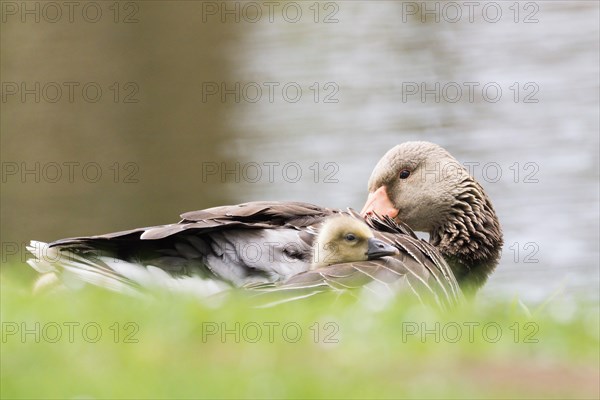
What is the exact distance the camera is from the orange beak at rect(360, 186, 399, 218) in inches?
317

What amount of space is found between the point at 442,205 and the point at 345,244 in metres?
1.76

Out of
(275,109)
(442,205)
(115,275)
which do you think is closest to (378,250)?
(115,275)

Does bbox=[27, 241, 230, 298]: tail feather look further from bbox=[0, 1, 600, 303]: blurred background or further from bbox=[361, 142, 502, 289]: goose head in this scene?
bbox=[0, 1, 600, 303]: blurred background

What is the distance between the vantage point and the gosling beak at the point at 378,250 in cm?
632

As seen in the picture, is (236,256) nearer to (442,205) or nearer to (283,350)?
(283,350)

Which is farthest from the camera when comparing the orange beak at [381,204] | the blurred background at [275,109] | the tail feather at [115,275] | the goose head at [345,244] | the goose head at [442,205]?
the blurred background at [275,109]

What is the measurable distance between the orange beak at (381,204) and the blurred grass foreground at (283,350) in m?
2.29

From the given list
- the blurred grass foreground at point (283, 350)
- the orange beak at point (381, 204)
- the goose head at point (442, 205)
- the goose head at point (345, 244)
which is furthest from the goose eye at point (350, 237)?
the orange beak at point (381, 204)

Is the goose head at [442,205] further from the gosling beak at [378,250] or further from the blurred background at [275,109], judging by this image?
the blurred background at [275,109]

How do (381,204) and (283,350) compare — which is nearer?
(283,350)

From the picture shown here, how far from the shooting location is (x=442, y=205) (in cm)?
796

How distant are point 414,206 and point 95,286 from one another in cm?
276

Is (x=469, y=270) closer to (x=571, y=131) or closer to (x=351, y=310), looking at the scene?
(x=351, y=310)

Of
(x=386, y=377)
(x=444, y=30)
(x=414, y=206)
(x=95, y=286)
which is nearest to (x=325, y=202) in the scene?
(x=444, y=30)
